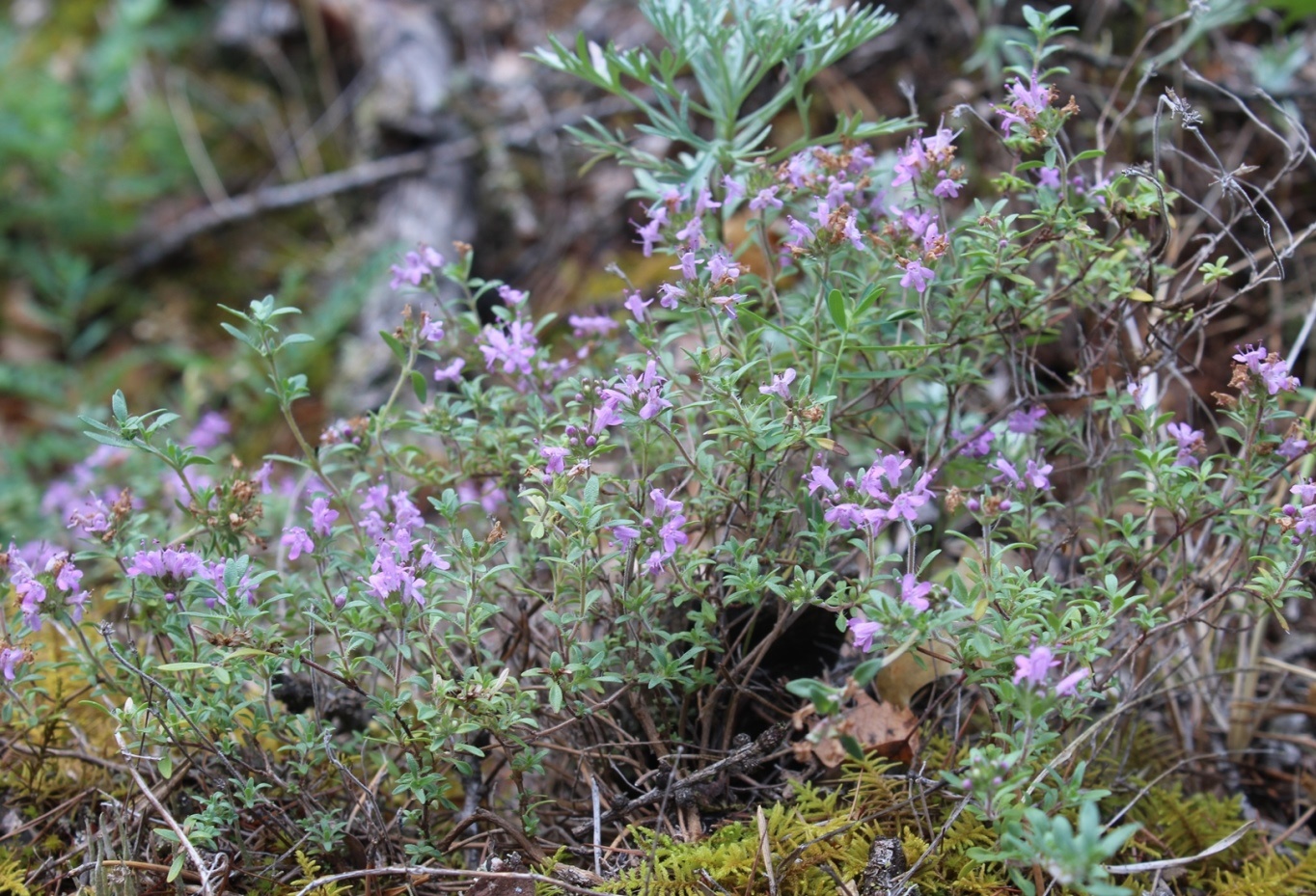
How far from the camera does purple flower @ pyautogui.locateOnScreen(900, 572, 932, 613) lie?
149 cm

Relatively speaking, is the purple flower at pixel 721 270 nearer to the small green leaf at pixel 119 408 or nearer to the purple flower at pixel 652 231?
the purple flower at pixel 652 231

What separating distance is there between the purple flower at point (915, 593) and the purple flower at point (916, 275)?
0.47 metres

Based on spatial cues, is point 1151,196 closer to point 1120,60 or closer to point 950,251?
point 950,251

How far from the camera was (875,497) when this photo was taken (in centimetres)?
163

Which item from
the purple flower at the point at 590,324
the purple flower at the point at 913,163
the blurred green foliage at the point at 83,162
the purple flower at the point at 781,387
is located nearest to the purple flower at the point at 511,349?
the purple flower at the point at 590,324

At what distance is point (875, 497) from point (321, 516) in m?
0.95

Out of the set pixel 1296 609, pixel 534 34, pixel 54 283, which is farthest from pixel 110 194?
pixel 1296 609

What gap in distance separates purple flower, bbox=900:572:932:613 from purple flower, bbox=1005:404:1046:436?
21.5 inches

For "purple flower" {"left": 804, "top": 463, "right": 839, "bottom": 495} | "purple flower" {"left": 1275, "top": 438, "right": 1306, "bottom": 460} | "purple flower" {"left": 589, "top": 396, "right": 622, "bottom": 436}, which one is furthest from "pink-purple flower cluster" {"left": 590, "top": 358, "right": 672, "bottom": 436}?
"purple flower" {"left": 1275, "top": 438, "right": 1306, "bottom": 460}

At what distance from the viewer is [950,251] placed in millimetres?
1908

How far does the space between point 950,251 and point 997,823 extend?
98 cm

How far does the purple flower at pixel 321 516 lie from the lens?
185 cm

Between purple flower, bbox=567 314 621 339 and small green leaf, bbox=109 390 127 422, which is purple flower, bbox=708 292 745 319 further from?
small green leaf, bbox=109 390 127 422

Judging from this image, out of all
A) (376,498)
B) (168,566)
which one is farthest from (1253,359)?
(168,566)
